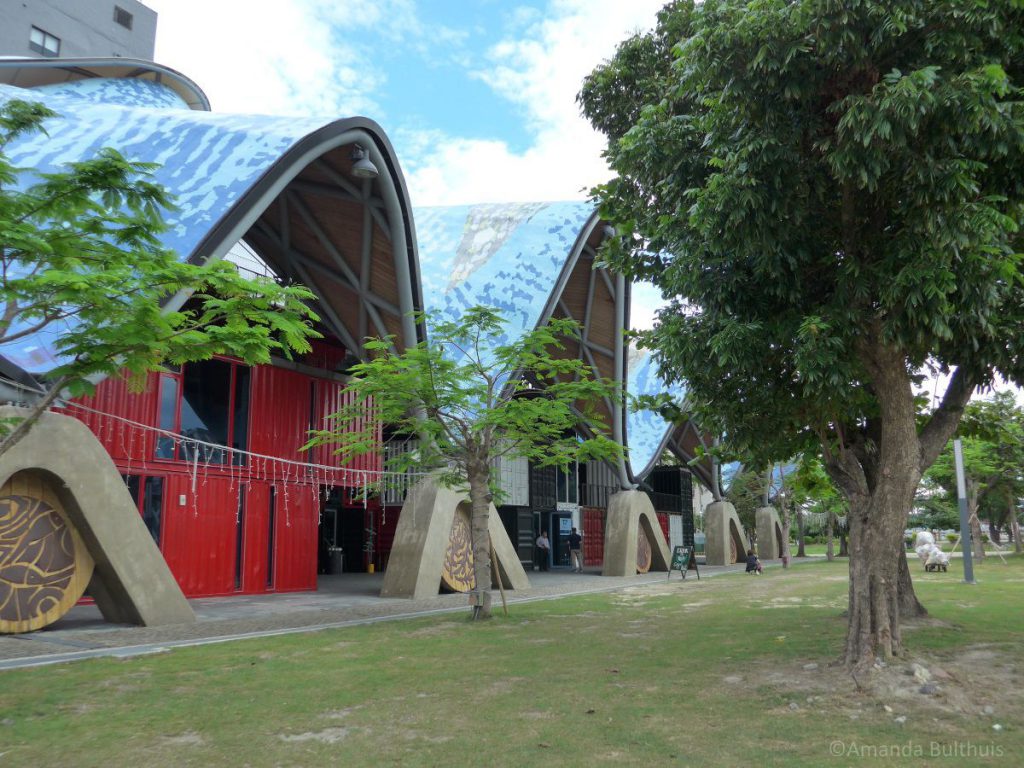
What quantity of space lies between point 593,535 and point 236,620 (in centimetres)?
2920

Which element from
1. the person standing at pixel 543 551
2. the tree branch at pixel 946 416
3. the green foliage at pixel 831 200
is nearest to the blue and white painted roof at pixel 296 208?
the person standing at pixel 543 551

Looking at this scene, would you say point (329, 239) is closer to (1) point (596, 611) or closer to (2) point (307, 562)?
(2) point (307, 562)

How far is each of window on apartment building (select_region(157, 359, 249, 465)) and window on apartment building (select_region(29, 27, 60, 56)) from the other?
3065 cm


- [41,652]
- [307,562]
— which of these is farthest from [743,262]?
[307,562]

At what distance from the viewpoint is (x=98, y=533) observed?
489 inches

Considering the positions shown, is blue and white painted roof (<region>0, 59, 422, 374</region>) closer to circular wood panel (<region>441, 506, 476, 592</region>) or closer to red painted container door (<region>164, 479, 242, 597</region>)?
red painted container door (<region>164, 479, 242, 597</region>)

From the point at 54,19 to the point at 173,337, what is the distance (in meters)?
44.1

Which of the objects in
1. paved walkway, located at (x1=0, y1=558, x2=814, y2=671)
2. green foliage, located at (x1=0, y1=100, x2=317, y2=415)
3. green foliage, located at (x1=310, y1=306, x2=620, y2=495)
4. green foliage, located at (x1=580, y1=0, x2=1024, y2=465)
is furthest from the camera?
green foliage, located at (x1=310, y1=306, x2=620, y2=495)

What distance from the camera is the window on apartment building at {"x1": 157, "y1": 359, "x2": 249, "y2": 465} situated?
19078 millimetres

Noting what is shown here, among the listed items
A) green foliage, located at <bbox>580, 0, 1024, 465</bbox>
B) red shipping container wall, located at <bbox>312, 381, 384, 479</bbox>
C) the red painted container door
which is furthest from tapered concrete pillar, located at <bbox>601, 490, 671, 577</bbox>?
green foliage, located at <bbox>580, 0, 1024, 465</bbox>

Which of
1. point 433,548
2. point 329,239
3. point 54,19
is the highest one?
point 54,19

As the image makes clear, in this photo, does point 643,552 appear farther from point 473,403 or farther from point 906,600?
point 906,600

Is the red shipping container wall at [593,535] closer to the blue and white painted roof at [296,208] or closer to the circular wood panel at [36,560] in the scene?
the blue and white painted roof at [296,208]

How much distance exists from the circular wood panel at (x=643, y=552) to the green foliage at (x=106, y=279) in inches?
1069
